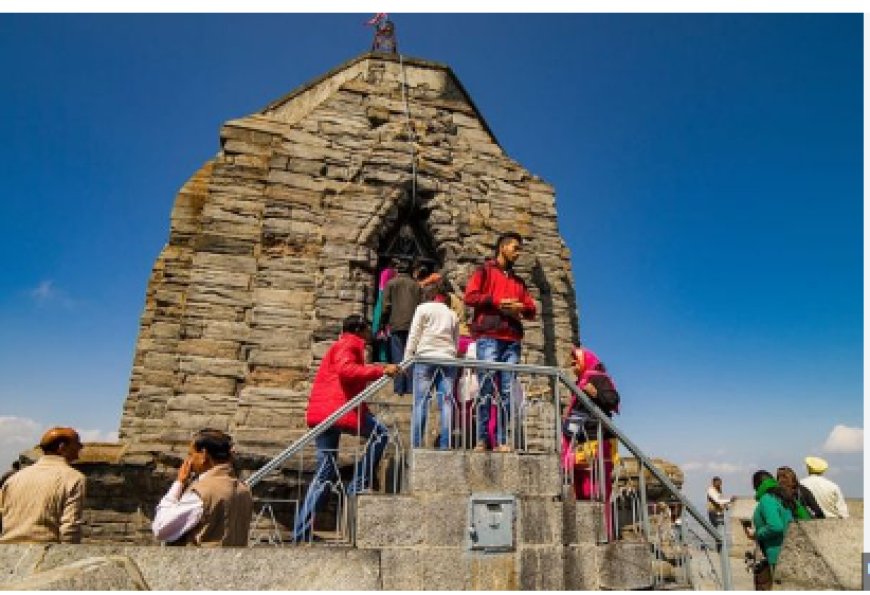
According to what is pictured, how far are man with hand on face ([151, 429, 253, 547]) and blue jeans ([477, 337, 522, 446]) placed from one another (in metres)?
2.08

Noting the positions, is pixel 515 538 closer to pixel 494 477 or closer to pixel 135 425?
pixel 494 477

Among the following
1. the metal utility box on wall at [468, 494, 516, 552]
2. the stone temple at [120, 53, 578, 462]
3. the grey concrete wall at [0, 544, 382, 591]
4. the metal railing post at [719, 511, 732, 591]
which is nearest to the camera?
the grey concrete wall at [0, 544, 382, 591]

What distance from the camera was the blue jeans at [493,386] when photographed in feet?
16.2

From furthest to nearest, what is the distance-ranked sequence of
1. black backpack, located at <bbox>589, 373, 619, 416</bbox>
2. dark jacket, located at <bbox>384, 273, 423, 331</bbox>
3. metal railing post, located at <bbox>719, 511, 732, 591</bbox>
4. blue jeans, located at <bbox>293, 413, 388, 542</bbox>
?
1. dark jacket, located at <bbox>384, 273, 423, 331</bbox>
2. black backpack, located at <bbox>589, 373, 619, 416</bbox>
3. metal railing post, located at <bbox>719, 511, 732, 591</bbox>
4. blue jeans, located at <bbox>293, 413, 388, 542</bbox>

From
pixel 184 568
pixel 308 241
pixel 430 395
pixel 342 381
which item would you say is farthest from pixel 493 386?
pixel 308 241

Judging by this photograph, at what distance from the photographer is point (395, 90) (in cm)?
966

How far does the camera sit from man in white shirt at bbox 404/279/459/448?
483 cm

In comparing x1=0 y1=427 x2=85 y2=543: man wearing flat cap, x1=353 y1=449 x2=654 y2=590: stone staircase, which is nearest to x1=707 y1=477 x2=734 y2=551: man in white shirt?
x1=353 y1=449 x2=654 y2=590: stone staircase

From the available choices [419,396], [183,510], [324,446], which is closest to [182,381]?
[324,446]

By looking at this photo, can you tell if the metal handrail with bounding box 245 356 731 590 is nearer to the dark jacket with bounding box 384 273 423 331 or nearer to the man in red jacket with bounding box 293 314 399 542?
the man in red jacket with bounding box 293 314 399 542

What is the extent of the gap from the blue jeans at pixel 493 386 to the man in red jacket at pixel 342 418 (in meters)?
0.84

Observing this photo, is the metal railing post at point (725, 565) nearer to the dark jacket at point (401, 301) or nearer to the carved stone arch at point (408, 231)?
the dark jacket at point (401, 301)

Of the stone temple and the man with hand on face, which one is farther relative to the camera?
the stone temple

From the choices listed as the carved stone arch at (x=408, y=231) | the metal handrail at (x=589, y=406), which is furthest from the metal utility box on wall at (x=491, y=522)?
the carved stone arch at (x=408, y=231)
